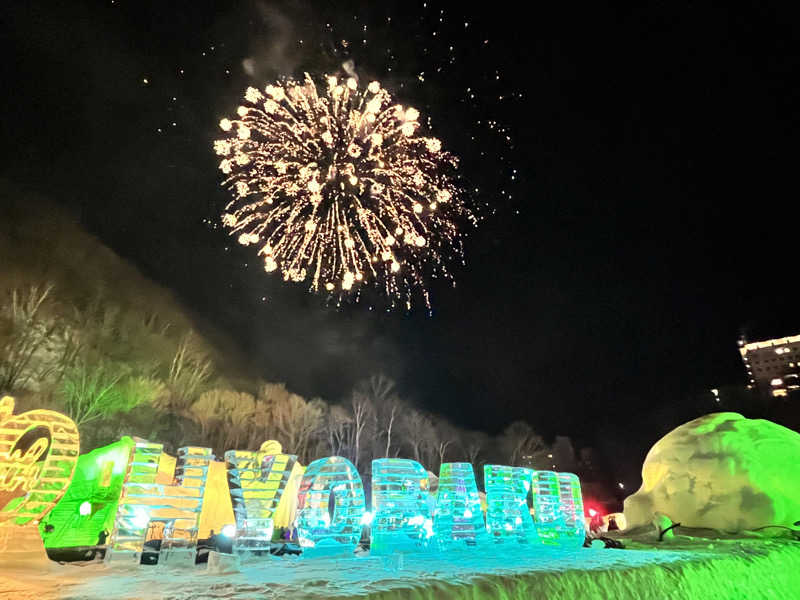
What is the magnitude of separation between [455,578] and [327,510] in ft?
7.81

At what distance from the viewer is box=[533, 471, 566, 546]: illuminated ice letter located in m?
6.86

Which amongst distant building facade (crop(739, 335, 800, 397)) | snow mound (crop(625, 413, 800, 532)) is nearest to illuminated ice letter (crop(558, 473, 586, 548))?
snow mound (crop(625, 413, 800, 532))

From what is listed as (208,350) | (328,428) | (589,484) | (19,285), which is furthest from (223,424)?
(589,484)

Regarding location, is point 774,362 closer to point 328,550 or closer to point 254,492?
point 328,550

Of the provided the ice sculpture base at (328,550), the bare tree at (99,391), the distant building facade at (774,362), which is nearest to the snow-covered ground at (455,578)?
the ice sculpture base at (328,550)

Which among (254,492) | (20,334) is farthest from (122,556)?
(20,334)

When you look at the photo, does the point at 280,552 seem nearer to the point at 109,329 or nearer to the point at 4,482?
the point at 4,482

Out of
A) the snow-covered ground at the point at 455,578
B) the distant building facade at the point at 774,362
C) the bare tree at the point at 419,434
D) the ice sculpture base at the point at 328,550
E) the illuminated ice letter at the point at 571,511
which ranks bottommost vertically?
the snow-covered ground at the point at 455,578

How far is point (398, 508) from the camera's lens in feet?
18.0

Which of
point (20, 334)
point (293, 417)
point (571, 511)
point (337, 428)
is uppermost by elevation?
point (20, 334)

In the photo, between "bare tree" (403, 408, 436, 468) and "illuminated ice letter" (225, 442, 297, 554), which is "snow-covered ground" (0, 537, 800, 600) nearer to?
"illuminated ice letter" (225, 442, 297, 554)

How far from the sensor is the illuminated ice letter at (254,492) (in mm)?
4809

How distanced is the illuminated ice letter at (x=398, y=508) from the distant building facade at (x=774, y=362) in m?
66.0

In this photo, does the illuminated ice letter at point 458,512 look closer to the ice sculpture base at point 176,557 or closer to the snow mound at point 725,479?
the ice sculpture base at point 176,557
